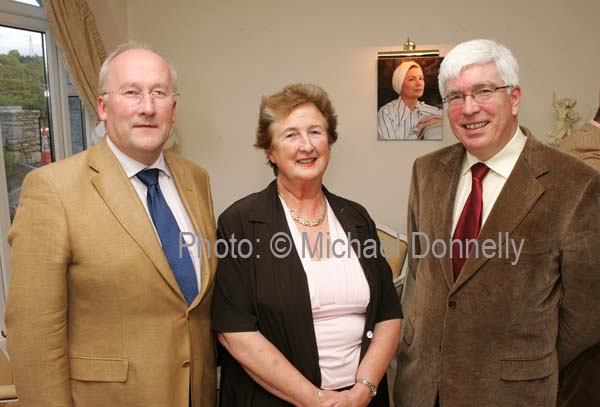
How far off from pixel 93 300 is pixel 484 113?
4.33 feet

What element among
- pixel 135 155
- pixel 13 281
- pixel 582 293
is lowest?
pixel 582 293

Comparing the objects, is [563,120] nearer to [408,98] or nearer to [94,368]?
[408,98]

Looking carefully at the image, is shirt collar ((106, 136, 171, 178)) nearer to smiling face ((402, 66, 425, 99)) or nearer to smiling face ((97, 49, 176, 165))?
smiling face ((97, 49, 176, 165))

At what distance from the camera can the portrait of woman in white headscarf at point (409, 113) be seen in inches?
152

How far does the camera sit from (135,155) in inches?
62.2

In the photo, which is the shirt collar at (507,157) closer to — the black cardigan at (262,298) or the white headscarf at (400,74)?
the black cardigan at (262,298)

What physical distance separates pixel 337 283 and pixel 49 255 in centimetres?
87

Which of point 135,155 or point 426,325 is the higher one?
point 135,155

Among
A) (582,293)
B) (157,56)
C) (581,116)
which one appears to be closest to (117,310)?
(157,56)

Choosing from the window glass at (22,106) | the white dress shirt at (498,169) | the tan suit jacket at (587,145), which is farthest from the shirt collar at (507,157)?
the window glass at (22,106)

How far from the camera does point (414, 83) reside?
12.7ft

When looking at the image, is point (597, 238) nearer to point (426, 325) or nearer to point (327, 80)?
point (426, 325)

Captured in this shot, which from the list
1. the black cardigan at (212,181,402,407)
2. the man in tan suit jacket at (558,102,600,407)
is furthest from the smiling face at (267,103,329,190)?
the man in tan suit jacket at (558,102,600,407)

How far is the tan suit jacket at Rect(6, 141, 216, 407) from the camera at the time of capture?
136cm
